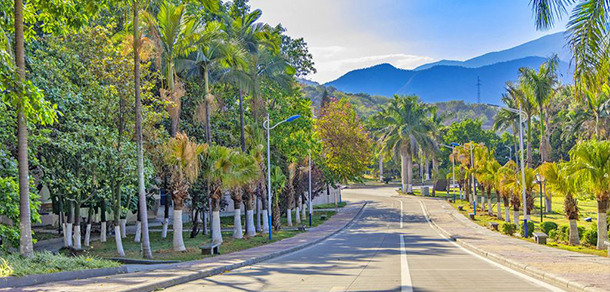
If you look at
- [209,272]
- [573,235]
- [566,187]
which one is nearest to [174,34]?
[209,272]

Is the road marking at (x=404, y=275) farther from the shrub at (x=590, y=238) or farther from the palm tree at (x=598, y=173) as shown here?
the shrub at (x=590, y=238)

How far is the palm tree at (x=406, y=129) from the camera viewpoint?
71250mm

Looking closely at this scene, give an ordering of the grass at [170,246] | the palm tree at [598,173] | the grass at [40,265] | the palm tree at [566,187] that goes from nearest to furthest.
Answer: the grass at [40,265]
the grass at [170,246]
the palm tree at [598,173]
the palm tree at [566,187]

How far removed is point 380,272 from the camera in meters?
15.3

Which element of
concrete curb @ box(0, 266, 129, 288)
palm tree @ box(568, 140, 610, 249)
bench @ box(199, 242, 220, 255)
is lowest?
bench @ box(199, 242, 220, 255)

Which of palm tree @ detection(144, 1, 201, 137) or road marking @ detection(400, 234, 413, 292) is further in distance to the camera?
palm tree @ detection(144, 1, 201, 137)

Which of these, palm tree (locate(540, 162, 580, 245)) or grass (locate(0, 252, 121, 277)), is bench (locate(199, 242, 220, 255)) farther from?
palm tree (locate(540, 162, 580, 245))

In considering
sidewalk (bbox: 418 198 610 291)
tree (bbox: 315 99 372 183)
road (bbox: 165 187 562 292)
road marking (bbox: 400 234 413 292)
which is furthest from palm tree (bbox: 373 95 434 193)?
road marking (bbox: 400 234 413 292)

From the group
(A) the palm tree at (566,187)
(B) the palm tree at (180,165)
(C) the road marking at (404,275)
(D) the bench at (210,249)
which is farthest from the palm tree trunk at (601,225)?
(B) the palm tree at (180,165)

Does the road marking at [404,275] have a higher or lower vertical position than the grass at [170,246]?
higher

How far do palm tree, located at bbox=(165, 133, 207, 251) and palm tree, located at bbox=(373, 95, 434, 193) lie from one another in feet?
163

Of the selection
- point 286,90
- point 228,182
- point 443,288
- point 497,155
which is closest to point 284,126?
point 286,90

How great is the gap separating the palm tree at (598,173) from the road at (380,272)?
6589 millimetres

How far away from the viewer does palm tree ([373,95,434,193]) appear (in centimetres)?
7125
